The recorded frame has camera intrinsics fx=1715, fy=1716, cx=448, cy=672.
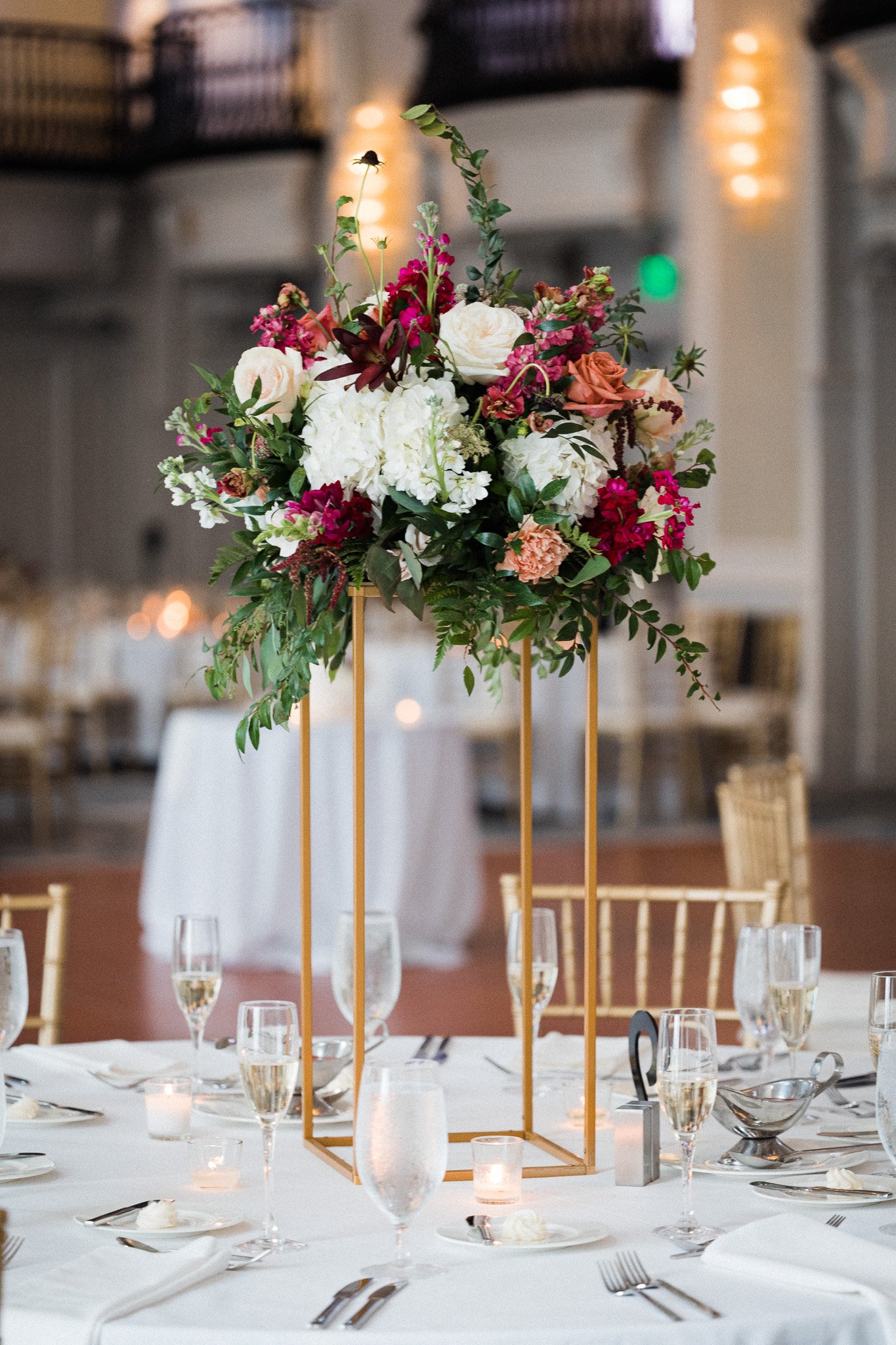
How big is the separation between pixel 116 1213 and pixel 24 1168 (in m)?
0.19

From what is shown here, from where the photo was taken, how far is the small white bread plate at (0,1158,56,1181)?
1688mm

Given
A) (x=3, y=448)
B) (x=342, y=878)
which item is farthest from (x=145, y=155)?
(x=342, y=878)

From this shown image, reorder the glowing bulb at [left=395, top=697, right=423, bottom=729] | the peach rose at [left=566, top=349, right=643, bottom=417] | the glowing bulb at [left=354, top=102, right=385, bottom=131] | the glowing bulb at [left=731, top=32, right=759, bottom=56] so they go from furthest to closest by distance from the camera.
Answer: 1. the glowing bulb at [left=354, top=102, right=385, bottom=131]
2. the glowing bulb at [left=731, top=32, right=759, bottom=56]
3. the glowing bulb at [left=395, top=697, right=423, bottom=729]
4. the peach rose at [left=566, top=349, right=643, bottom=417]

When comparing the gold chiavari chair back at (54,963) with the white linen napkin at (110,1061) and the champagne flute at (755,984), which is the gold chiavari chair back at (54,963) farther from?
the champagne flute at (755,984)

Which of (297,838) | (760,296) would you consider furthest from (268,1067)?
(760,296)

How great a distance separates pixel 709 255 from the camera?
11.0m

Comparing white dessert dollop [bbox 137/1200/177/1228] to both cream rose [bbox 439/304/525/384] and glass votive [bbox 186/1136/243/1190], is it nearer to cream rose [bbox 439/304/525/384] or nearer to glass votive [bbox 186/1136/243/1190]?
glass votive [bbox 186/1136/243/1190]

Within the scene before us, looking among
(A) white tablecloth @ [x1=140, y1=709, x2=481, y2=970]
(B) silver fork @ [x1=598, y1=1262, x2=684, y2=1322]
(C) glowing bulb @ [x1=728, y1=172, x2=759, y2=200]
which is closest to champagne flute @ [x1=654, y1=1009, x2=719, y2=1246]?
(B) silver fork @ [x1=598, y1=1262, x2=684, y2=1322]

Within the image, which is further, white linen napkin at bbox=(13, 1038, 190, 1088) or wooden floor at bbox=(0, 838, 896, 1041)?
wooden floor at bbox=(0, 838, 896, 1041)

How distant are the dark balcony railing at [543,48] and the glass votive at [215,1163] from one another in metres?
11.1

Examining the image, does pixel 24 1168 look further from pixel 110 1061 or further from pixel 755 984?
pixel 755 984

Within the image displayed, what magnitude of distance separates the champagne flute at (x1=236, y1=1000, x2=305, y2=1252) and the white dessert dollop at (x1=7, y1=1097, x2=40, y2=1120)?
0.48 m

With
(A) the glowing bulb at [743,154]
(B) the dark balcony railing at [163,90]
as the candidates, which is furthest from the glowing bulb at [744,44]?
(B) the dark balcony railing at [163,90]

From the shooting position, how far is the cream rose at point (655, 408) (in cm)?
179
